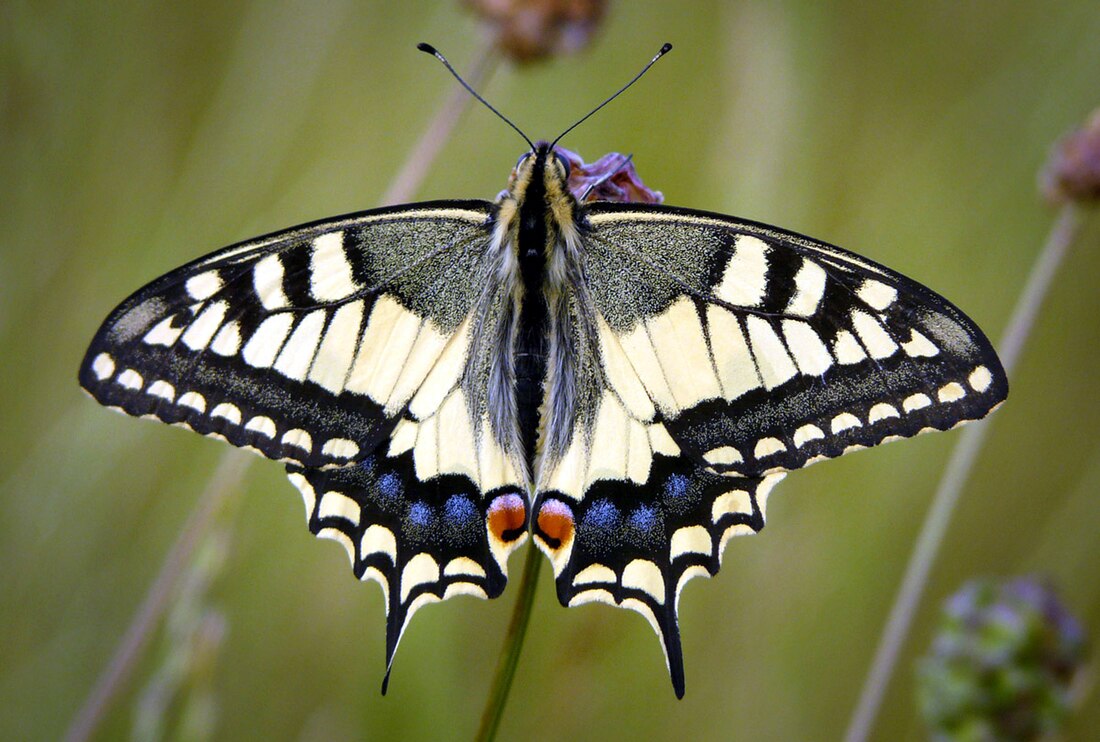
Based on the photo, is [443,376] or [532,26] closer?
[443,376]

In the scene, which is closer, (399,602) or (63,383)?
(399,602)

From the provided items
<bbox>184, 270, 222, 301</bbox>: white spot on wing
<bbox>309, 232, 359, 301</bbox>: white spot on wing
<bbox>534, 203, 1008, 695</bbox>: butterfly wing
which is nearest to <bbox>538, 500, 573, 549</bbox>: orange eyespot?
<bbox>534, 203, 1008, 695</bbox>: butterfly wing

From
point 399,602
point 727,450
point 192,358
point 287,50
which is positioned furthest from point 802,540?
point 287,50

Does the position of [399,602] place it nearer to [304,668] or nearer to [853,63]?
[304,668]

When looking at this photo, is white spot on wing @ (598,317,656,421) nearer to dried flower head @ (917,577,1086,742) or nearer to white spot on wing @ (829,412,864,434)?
white spot on wing @ (829,412,864,434)

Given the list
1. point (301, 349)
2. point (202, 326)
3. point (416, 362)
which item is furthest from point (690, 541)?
point (202, 326)

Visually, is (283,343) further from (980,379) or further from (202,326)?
(980,379)
